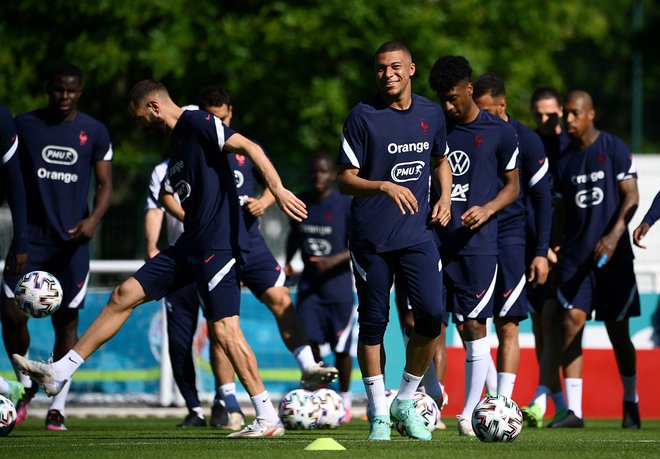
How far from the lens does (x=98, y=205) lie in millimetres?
10898

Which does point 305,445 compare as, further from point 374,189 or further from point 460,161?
point 460,161

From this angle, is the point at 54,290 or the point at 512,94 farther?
the point at 512,94

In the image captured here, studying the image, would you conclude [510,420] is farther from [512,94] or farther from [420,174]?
[512,94]

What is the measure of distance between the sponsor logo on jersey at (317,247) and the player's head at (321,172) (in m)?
0.48

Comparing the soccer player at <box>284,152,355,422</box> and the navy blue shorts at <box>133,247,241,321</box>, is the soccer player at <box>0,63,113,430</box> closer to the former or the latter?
the navy blue shorts at <box>133,247,241,321</box>

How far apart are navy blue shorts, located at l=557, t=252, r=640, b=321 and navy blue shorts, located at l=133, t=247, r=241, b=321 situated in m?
3.43

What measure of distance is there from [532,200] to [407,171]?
2.20 meters

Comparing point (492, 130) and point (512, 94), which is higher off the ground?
point (512, 94)

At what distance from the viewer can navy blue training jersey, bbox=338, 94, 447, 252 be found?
831 centimetres

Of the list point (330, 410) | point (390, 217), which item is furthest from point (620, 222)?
point (390, 217)

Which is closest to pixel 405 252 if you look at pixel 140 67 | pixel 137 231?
pixel 137 231

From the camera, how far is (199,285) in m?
8.86

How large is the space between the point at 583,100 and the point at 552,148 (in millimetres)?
559

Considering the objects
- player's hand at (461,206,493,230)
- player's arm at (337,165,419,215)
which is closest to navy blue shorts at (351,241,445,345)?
player's arm at (337,165,419,215)
